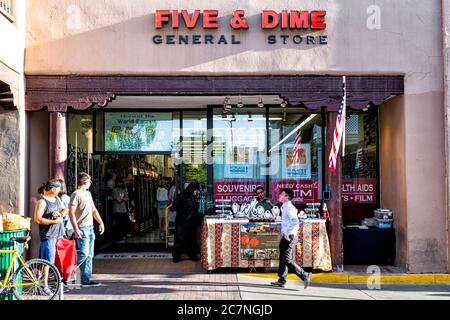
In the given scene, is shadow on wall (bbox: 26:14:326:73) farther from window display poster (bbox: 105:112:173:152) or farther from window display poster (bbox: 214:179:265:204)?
window display poster (bbox: 214:179:265:204)

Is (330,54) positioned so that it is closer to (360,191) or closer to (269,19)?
(269,19)

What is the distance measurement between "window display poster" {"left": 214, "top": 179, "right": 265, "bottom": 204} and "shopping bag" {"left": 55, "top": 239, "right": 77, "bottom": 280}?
15.0 feet

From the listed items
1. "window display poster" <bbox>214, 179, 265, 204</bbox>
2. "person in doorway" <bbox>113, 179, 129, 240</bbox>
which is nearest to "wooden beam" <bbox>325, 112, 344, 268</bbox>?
"window display poster" <bbox>214, 179, 265, 204</bbox>

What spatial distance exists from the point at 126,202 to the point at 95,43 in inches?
242

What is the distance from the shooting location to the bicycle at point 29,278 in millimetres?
8734

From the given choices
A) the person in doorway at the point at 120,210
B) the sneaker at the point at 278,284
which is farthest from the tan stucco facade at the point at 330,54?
the person in doorway at the point at 120,210

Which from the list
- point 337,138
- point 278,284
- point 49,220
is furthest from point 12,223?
point 337,138

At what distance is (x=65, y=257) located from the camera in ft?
31.7

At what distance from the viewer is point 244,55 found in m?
11.7

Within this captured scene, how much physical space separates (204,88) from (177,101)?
170 centimetres

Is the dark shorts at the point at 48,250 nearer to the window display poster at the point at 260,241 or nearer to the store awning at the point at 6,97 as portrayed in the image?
the store awning at the point at 6,97

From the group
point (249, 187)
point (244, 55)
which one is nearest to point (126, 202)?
point (249, 187)

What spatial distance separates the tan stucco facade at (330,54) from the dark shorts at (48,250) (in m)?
3.59

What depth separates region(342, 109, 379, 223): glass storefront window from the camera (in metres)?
13.5
